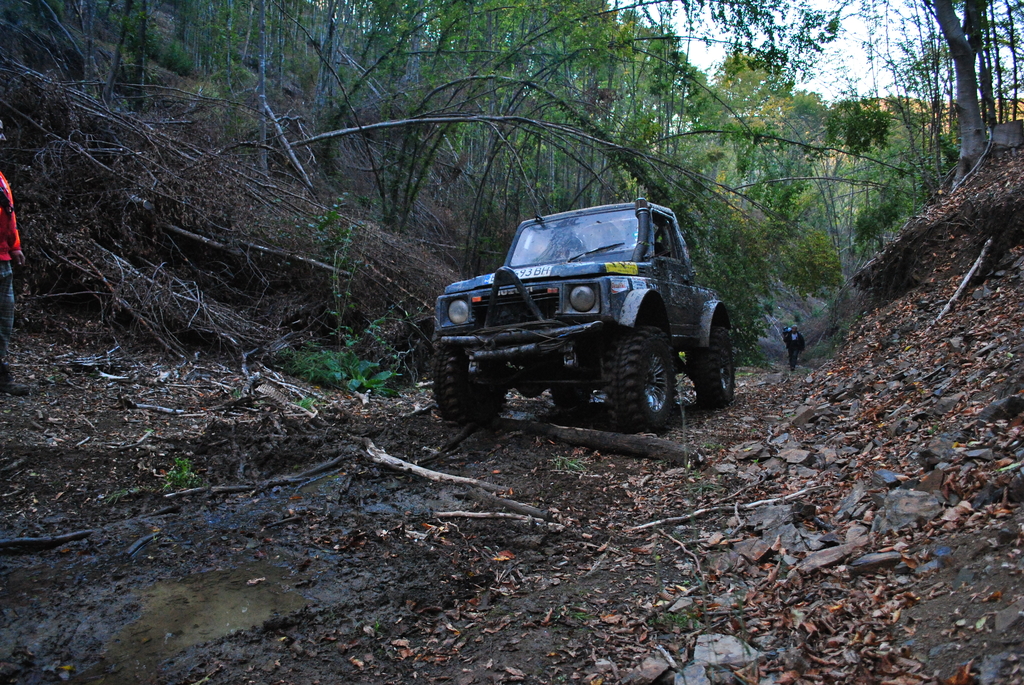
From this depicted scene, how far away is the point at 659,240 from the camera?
6730 mm

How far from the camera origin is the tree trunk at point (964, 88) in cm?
879

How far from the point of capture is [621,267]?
584cm

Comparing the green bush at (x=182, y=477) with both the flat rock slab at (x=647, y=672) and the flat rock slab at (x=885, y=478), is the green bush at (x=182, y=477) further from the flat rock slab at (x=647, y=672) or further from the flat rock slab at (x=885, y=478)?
the flat rock slab at (x=885, y=478)

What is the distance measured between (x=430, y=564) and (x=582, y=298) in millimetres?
2799

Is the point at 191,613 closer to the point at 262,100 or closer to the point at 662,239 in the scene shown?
the point at 662,239

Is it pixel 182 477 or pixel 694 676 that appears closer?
pixel 694 676

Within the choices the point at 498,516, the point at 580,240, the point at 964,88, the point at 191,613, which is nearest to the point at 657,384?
the point at 580,240

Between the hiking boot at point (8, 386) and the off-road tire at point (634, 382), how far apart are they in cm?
473

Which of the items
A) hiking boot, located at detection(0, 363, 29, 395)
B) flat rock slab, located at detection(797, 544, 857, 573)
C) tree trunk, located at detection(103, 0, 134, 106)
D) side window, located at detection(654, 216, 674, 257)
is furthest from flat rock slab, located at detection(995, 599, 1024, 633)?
tree trunk, located at detection(103, 0, 134, 106)

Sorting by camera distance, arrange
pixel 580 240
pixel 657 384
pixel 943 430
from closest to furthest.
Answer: pixel 943 430, pixel 657 384, pixel 580 240

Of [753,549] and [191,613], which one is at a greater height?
[191,613]

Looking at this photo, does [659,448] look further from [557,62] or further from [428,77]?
[428,77]

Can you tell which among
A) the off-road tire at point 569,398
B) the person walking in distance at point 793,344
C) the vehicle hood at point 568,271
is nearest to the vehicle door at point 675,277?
the vehicle hood at point 568,271

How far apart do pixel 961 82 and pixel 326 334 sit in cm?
875
